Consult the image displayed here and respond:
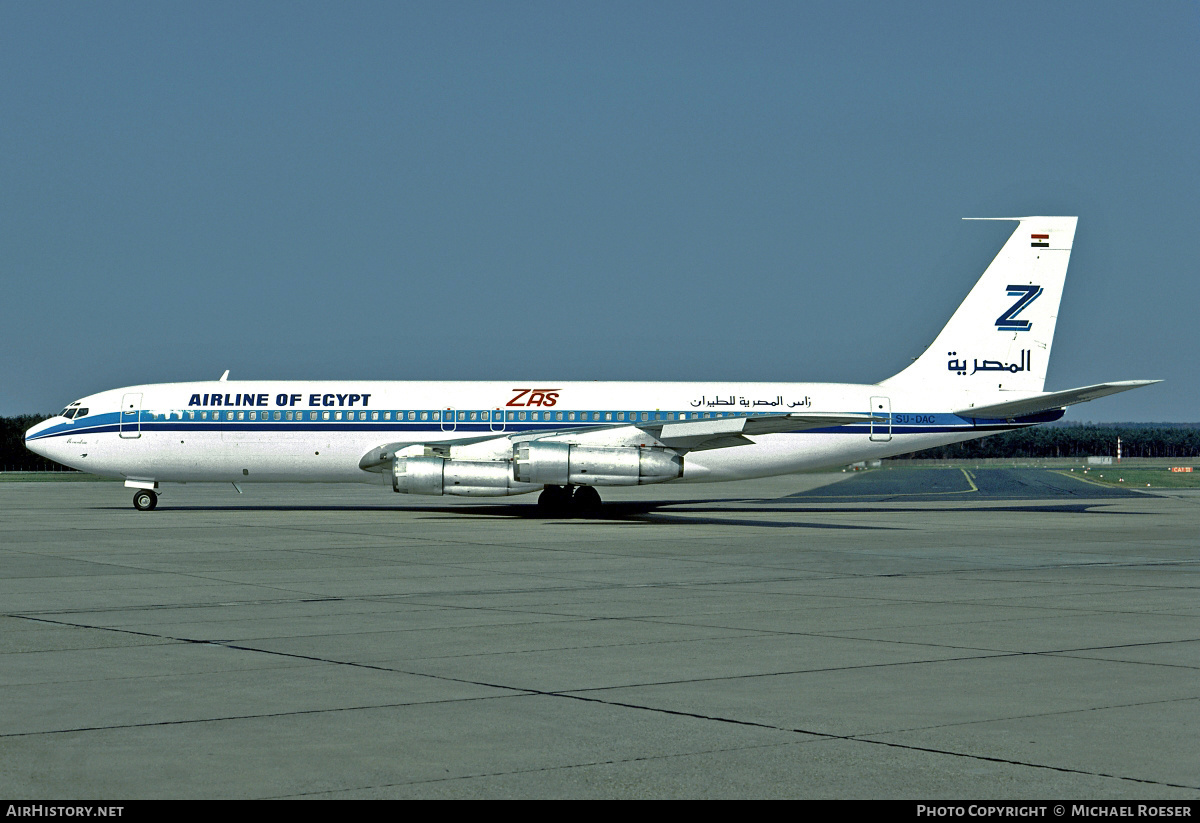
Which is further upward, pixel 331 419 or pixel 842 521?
pixel 331 419

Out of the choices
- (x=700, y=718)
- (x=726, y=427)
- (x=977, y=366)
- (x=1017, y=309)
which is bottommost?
(x=700, y=718)

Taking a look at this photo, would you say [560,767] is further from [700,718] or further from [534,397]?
[534,397]

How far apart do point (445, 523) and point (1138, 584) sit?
18943 millimetres

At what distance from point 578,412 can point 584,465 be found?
5290 mm

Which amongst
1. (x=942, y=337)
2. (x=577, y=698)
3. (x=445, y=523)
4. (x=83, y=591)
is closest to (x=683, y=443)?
(x=445, y=523)

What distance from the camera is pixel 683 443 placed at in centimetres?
3394

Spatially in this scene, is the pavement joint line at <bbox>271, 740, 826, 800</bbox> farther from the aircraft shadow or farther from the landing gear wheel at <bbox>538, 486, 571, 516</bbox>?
the landing gear wheel at <bbox>538, 486, 571, 516</bbox>

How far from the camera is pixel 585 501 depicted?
123 feet

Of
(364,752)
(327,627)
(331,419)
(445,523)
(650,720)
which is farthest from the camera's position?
(331,419)

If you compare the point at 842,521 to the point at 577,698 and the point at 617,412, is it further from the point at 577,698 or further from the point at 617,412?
the point at 577,698

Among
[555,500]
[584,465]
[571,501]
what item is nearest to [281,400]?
[555,500]

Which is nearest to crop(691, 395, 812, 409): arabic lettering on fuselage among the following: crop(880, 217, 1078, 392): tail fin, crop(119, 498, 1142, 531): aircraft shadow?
crop(880, 217, 1078, 392): tail fin

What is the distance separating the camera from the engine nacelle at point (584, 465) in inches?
1288

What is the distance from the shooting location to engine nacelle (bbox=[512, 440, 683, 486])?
32719 mm
